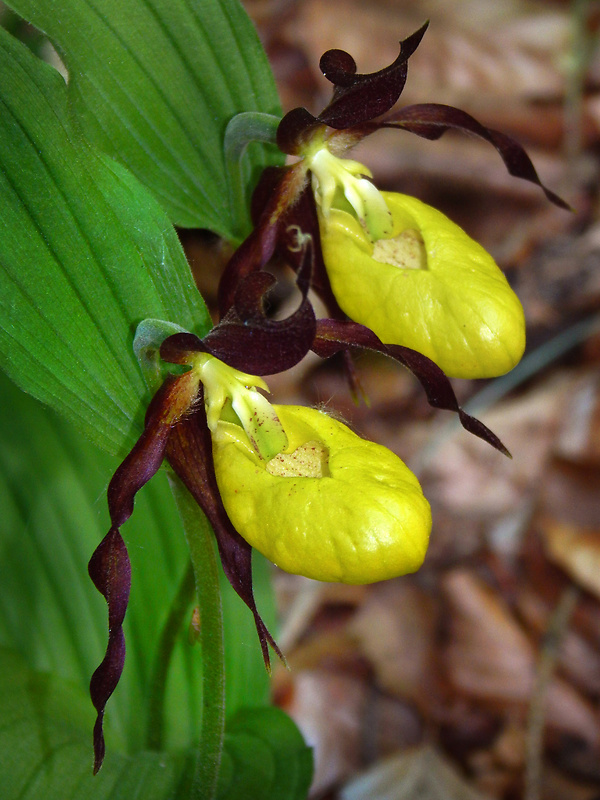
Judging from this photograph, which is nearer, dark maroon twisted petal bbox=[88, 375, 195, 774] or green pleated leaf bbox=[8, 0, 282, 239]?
dark maroon twisted petal bbox=[88, 375, 195, 774]

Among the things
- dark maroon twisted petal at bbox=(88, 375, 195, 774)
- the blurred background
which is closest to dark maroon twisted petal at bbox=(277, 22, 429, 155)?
dark maroon twisted petal at bbox=(88, 375, 195, 774)

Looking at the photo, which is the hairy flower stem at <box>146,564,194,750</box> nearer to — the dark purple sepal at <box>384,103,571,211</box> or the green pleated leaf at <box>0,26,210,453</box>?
the green pleated leaf at <box>0,26,210,453</box>

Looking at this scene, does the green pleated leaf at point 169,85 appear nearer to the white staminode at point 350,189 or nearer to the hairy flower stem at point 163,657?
the white staminode at point 350,189

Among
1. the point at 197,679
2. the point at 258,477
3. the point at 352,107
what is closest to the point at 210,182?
the point at 352,107

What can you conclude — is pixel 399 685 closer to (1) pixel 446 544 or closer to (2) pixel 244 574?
(1) pixel 446 544

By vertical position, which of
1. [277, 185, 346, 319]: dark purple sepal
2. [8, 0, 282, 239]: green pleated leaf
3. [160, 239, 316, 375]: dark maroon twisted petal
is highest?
[8, 0, 282, 239]: green pleated leaf

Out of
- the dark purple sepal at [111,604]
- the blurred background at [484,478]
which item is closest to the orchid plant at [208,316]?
the dark purple sepal at [111,604]
